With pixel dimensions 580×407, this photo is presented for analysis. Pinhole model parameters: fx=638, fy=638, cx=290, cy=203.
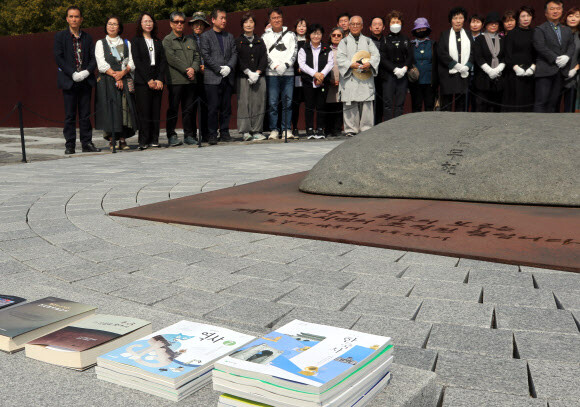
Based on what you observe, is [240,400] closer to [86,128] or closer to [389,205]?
[389,205]

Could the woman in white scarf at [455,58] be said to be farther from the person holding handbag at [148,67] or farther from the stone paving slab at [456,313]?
the stone paving slab at [456,313]

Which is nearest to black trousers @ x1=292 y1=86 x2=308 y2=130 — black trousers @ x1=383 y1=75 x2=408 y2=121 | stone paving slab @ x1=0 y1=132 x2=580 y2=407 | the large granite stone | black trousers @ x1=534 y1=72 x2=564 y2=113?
black trousers @ x1=383 y1=75 x2=408 y2=121

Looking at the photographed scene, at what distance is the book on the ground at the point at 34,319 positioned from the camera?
2197 millimetres

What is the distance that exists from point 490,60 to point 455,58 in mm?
574

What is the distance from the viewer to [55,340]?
2102 mm

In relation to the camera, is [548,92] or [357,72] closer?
[548,92]

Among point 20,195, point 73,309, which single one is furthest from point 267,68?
point 73,309

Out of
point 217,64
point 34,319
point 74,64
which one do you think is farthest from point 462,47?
point 34,319

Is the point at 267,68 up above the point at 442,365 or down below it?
above

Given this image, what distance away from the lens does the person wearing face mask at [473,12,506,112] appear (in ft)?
34.9

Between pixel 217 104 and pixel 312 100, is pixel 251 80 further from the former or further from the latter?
pixel 312 100

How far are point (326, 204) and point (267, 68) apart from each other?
682 centimetres

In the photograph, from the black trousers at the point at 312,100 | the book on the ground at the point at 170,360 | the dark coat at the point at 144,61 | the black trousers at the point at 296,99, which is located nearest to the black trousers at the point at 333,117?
the black trousers at the point at 312,100

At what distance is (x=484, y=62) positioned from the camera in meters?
10.7
